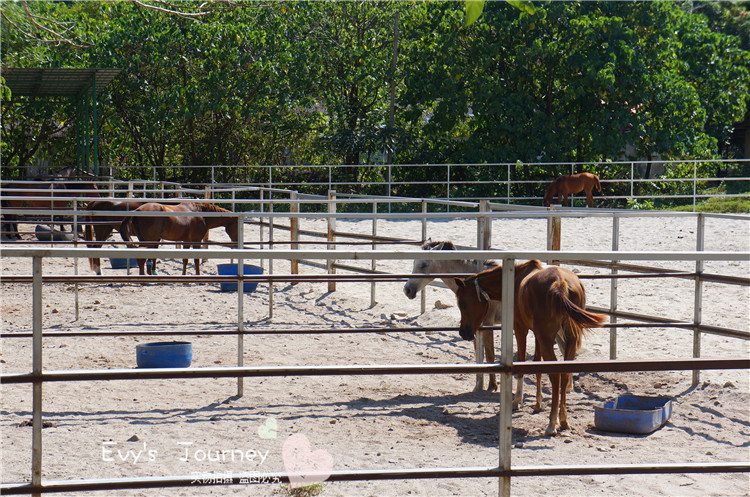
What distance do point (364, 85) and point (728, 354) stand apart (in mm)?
17403

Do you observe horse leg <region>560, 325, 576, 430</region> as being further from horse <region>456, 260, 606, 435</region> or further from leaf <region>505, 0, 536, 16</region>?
leaf <region>505, 0, 536, 16</region>

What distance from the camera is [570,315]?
4270 millimetres

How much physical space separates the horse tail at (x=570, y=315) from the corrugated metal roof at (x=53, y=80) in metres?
13.2

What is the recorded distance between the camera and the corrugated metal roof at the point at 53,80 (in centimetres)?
1536

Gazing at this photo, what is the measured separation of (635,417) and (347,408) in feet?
5.93

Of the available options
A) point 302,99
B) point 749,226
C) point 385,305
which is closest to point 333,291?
point 385,305

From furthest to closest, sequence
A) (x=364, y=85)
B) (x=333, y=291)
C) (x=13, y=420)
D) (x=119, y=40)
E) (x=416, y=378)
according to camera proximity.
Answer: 1. (x=364, y=85)
2. (x=119, y=40)
3. (x=333, y=291)
4. (x=416, y=378)
5. (x=13, y=420)


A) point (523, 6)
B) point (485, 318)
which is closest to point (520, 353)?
point (485, 318)

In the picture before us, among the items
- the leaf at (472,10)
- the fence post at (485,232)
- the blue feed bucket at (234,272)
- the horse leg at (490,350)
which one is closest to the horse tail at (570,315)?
the horse leg at (490,350)

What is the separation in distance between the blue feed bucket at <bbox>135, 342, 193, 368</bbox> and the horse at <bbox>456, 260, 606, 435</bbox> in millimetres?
2227

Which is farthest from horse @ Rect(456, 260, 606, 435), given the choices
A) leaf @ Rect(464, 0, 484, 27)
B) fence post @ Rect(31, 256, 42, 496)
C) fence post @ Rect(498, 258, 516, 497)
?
fence post @ Rect(31, 256, 42, 496)

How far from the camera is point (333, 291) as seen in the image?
9.63 meters

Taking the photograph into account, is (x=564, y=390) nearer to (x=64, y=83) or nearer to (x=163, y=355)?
(x=163, y=355)

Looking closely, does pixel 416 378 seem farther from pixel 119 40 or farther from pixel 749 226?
pixel 119 40
